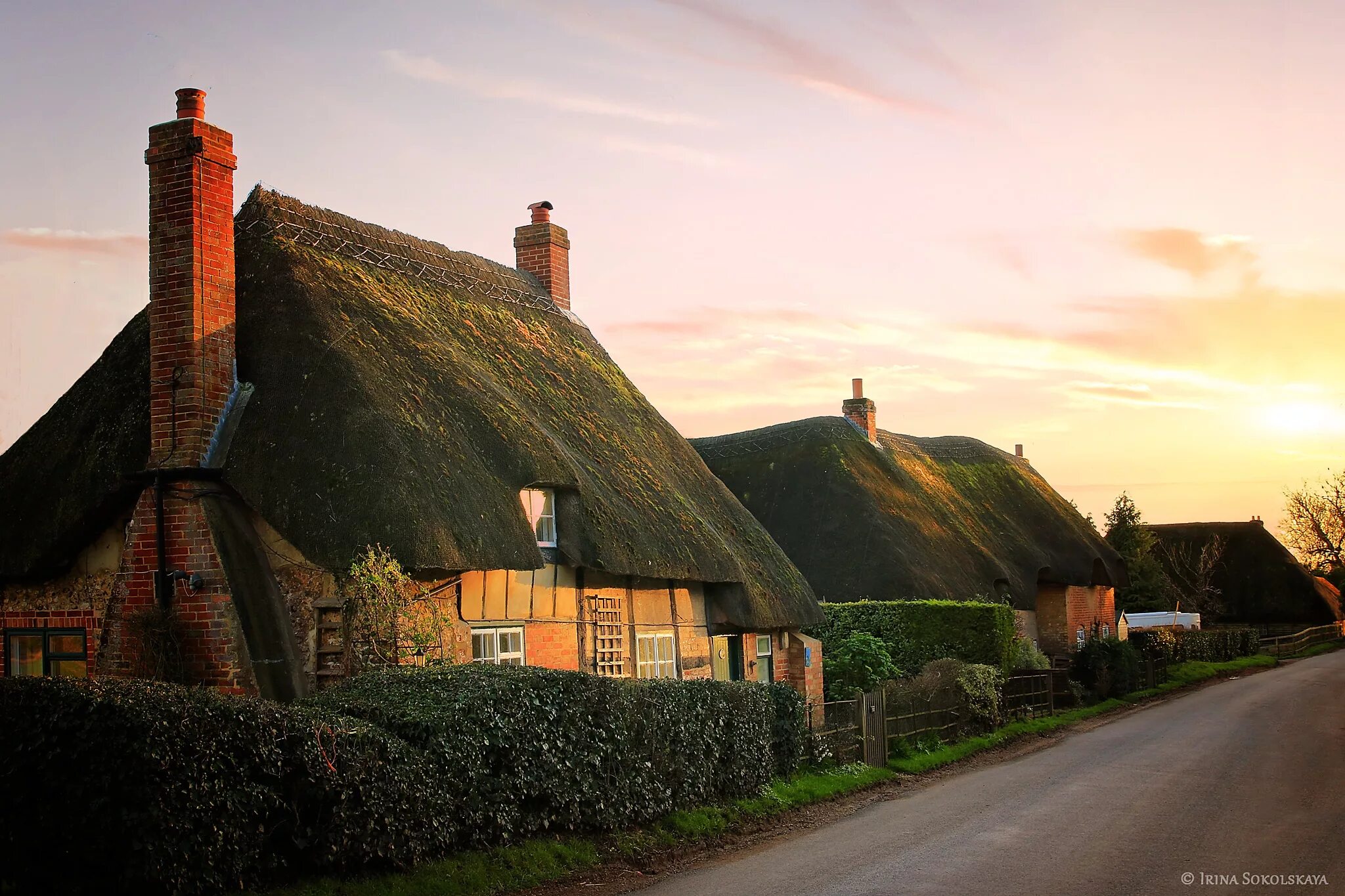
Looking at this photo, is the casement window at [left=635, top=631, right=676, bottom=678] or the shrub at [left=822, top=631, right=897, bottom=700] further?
the shrub at [left=822, top=631, right=897, bottom=700]

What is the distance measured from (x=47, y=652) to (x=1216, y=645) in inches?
1657

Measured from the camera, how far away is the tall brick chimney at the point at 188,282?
12945 mm

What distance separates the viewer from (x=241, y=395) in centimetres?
1351

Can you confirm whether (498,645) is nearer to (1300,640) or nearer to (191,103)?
(191,103)

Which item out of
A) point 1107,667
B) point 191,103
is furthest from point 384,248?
point 1107,667

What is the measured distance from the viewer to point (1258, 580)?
207ft

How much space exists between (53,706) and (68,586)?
682cm

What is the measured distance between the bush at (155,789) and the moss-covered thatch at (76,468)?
582 cm

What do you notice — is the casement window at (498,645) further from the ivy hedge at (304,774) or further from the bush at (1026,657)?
the bush at (1026,657)

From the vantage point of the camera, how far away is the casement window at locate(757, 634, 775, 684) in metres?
20.1

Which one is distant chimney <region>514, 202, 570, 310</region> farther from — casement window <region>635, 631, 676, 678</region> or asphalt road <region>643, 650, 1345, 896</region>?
asphalt road <region>643, 650, 1345, 896</region>

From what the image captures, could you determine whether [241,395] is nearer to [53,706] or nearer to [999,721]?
[53,706]

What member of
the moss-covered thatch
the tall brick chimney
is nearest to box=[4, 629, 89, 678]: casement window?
the moss-covered thatch

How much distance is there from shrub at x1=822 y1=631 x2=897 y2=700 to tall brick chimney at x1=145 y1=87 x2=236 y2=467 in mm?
14440
